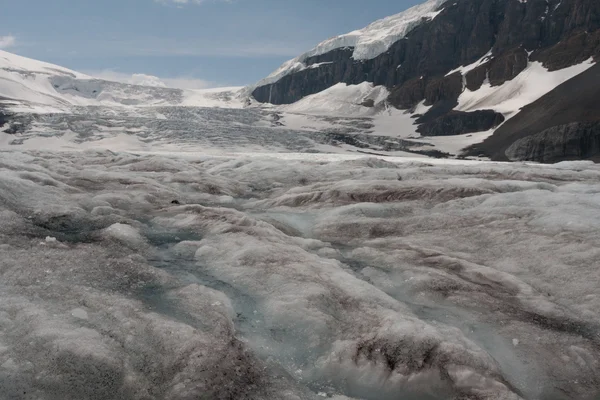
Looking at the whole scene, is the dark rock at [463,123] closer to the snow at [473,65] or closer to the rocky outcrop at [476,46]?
the rocky outcrop at [476,46]

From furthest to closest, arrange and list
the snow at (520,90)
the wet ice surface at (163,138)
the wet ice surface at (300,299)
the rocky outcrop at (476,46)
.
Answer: the rocky outcrop at (476,46) → the snow at (520,90) → the wet ice surface at (163,138) → the wet ice surface at (300,299)

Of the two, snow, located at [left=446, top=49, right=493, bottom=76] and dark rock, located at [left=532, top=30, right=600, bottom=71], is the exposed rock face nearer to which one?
dark rock, located at [left=532, top=30, right=600, bottom=71]

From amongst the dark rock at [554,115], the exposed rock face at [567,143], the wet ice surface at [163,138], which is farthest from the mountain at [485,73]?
the wet ice surface at [163,138]

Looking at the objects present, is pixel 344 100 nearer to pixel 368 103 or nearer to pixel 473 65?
pixel 368 103

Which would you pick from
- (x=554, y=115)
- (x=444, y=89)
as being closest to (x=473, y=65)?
(x=444, y=89)

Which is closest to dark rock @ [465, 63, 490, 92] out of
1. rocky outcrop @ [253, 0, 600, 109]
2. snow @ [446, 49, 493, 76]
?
rocky outcrop @ [253, 0, 600, 109]

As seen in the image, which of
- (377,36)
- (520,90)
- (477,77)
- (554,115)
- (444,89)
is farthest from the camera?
(377,36)
